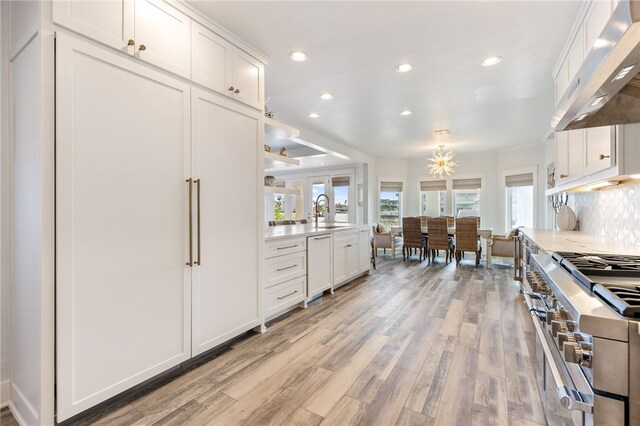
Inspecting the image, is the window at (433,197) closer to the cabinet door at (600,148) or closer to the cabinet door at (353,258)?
the cabinet door at (353,258)

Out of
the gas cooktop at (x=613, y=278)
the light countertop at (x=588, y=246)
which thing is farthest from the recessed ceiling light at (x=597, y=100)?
the light countertop at (x=588, y=246)

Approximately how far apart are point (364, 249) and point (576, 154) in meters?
3.08

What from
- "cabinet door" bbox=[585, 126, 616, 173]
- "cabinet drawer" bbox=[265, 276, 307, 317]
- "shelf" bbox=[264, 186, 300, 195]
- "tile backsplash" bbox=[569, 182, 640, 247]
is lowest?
"cabinet drawer" bbox=[265, 276, 307, 317]

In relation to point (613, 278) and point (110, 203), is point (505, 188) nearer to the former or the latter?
point (613, 278)

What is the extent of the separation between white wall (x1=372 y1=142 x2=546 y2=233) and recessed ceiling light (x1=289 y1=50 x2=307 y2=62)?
17.7ft

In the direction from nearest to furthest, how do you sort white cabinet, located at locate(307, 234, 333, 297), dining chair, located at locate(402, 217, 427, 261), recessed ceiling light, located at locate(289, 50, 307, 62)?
recessed ceiling light, located at locate(289, 50, 307, 62), white cabinet, located at locate(307, 234, 333, 297), dining chair, located at locate(402, 217, 427, 261)

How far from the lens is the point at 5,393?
167 cm

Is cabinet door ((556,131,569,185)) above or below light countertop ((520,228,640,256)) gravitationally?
above

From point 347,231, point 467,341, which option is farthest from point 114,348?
point 347,231

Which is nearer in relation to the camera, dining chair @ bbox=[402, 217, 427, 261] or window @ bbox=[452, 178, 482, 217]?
dining chair @ bbox=[402, 217, 427, 261]

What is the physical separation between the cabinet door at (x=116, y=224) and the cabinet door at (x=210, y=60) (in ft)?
0.68

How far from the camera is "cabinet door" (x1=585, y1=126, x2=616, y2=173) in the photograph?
5.36 ft

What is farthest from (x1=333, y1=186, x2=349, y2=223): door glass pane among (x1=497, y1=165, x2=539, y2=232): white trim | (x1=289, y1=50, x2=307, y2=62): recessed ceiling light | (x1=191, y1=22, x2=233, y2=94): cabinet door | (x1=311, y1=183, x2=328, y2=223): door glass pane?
(x1=191, y1=22, x2=233, y2=94): cabinet door

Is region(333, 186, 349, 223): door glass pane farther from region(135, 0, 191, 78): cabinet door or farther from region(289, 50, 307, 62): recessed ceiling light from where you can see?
region(135, 0, 191, 78): cabinet door
